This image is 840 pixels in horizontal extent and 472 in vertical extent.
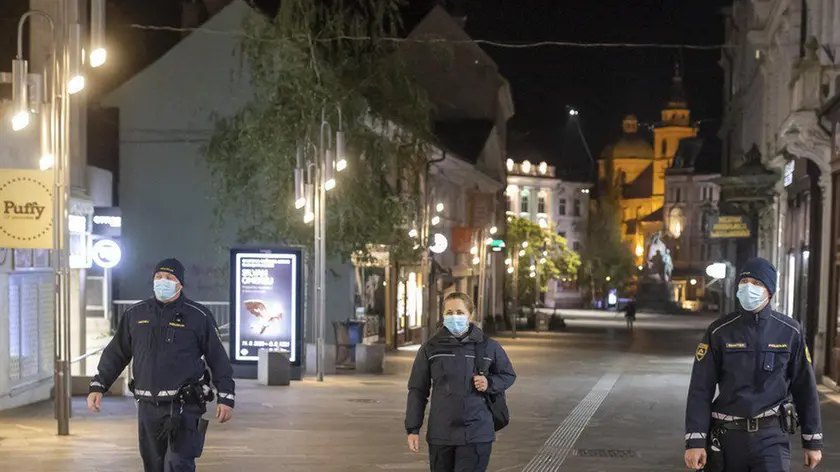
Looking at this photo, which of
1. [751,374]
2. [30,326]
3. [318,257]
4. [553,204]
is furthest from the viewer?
[553,204]

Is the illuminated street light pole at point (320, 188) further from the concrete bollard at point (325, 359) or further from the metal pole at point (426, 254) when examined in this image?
the metal pole at point (426, 254)

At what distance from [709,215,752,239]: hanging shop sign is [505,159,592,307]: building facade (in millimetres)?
61388

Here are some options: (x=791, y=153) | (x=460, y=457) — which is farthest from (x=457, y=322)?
(x=791, y=153)

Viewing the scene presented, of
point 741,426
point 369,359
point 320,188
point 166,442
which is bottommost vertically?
point 369,359

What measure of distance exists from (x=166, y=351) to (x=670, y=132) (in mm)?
153209

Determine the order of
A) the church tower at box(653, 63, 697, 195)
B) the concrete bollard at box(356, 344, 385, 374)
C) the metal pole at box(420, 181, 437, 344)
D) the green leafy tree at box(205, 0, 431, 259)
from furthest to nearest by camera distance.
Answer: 1. the church tower at box(653, 63, 697, 195)
2. the metal pole at box(420, 181, 437, 344)
3. the concrete bollard at box(356, 344, 385, 374)
4. the green leafy tree at box(205, 0, 431, 259)

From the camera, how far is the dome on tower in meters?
163

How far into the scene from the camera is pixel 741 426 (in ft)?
24.3

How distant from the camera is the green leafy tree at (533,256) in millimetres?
74812

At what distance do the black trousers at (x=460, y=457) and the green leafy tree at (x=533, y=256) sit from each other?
58.3 metres

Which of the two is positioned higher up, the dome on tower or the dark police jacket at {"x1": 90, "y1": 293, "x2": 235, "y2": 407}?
the dome on tower

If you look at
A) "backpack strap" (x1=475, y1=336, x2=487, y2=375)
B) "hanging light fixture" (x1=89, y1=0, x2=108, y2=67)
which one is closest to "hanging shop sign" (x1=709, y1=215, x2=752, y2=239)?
"hanging light fixture" (x1=89, y1=0, x2=108, y2=67)

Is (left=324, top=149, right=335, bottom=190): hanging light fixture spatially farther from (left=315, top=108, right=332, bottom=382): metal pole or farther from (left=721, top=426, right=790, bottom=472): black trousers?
(left=721, top=426, right=790, bottom=472): black trousers

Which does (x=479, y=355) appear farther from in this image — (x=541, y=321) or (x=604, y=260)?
(x=604, y=260)
